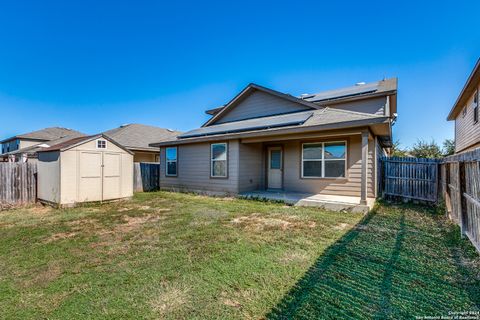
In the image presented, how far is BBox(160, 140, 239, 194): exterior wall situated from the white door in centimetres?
175

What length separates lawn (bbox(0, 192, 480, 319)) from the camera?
2.28 meters

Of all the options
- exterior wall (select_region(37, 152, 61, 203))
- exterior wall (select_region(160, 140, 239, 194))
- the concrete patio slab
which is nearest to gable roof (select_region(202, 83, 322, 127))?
exterior wall (select_region(160, 140, 239, 194))

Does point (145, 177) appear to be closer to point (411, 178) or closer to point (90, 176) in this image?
point (90, 176)

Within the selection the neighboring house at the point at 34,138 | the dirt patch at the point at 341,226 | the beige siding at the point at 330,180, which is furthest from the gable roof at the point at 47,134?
the dirt patch at the point at 341,226

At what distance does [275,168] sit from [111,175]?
6.68 m

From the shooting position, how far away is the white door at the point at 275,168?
9.89m

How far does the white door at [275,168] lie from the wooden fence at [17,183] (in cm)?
914

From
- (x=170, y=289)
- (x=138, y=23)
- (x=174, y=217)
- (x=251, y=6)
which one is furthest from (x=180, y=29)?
(x=170, y=289)

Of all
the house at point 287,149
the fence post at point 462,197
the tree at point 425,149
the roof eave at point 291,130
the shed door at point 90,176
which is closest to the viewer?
the fence post at point 462,197

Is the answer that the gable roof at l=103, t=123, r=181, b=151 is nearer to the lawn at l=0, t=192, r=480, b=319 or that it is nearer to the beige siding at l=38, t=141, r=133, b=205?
the beige siding at l=38, t=141, r=133, b=205

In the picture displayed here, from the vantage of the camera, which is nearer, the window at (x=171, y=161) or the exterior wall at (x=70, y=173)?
the exterior wall at (x=70, y=173)

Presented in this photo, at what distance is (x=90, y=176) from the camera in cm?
803

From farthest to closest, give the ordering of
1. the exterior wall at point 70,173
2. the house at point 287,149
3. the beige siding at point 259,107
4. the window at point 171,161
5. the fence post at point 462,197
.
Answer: the window at point 171,161 < the beige siding at point 259,107 < the house at point 287,149 < the exterior wall at point 70,173 < the fence post at point 462,197

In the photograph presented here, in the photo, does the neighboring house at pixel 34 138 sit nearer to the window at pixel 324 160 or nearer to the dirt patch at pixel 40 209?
the dirt patch at pixel 40 209
